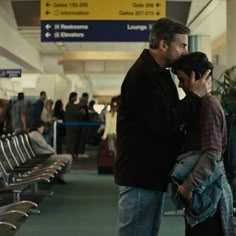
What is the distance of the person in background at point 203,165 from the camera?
2.54 m

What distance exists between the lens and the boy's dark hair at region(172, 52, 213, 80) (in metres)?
2.60

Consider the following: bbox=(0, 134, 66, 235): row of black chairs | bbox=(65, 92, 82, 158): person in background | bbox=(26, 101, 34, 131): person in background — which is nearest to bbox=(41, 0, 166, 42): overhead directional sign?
bbox=(0, 134, 66, 235): row of black chairs

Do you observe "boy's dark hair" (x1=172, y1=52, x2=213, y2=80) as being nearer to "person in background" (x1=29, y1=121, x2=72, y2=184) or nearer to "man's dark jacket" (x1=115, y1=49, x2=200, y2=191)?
"man's dark jacket" (x1=115, y1=49, x2=200, y2=191)

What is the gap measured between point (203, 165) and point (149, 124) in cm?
31

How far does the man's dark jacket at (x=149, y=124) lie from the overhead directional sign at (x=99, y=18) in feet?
21.7

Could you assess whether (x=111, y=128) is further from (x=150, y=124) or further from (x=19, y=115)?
(x=150, y=124)

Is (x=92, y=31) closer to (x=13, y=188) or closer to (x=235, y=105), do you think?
(x=13, y=188)

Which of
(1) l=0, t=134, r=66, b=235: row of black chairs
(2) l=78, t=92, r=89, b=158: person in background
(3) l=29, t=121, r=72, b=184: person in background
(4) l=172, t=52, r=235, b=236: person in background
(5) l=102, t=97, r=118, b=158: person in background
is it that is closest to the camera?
(4) l=172, t=52, r=235, b=236: person in background

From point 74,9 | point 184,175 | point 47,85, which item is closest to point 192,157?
point 184,175

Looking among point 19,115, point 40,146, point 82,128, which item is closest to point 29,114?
point 19,115

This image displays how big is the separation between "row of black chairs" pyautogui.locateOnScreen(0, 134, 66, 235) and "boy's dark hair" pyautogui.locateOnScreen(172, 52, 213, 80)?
2.14 meters

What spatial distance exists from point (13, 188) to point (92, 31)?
160 inches

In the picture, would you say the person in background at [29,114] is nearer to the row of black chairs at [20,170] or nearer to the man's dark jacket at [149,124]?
the row of black chairs at [20,170]

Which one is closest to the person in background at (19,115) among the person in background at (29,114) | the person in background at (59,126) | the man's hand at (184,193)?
the person in background at (29,114)
